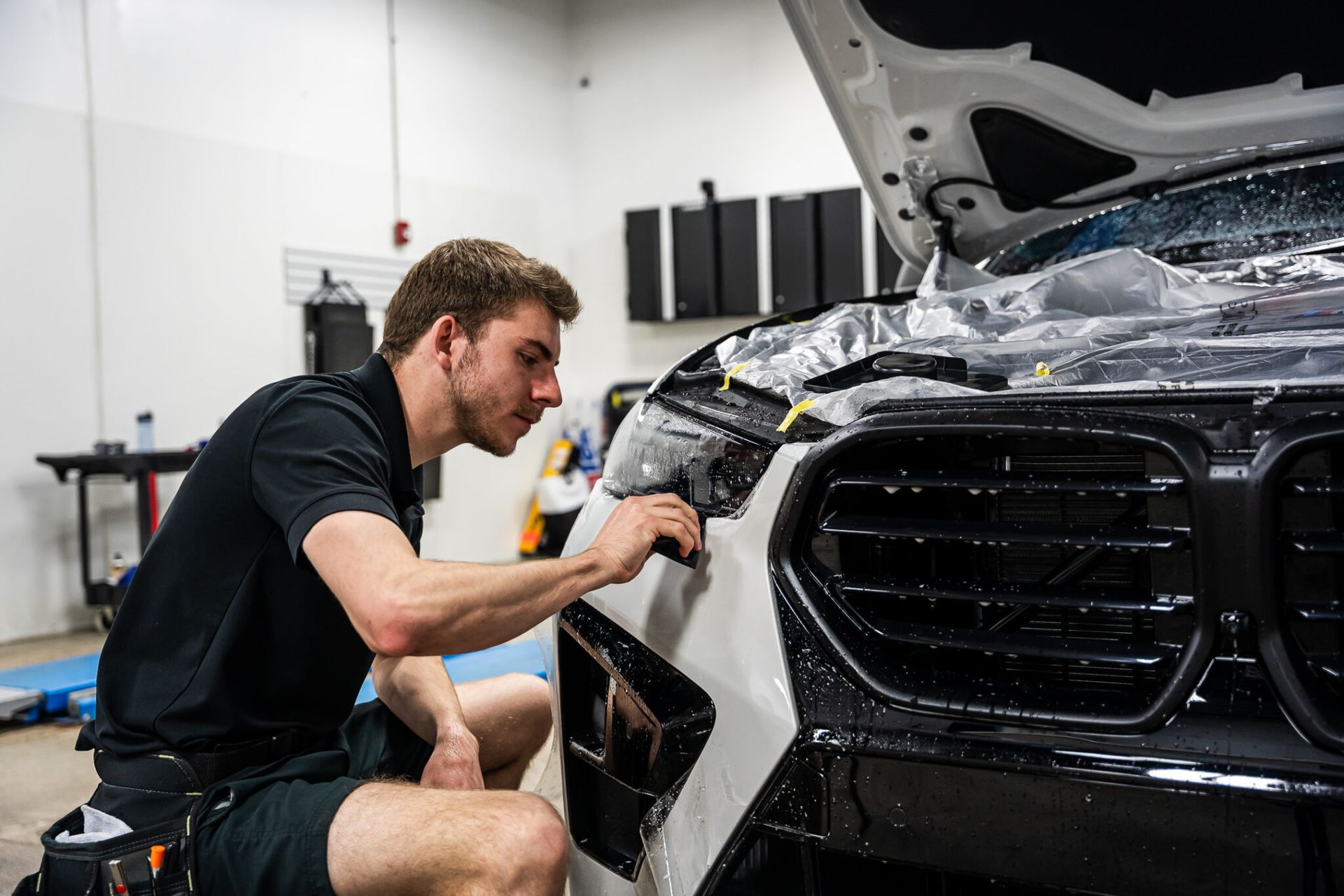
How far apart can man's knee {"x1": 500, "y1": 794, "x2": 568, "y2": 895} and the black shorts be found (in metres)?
0.25

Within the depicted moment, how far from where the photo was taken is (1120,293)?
5.76 ft

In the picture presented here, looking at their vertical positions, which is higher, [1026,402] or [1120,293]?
[1120,293]

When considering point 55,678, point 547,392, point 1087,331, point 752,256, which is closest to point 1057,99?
point 1087,331

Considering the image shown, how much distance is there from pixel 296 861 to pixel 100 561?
4.31 meters

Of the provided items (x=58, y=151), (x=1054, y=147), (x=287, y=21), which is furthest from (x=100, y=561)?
(x=1054, y=147)

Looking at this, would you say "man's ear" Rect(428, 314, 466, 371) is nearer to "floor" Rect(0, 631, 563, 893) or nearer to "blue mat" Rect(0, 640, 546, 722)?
"floor" Rect(0, 631, 563, 893)

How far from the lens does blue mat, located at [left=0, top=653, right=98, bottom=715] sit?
3344mm

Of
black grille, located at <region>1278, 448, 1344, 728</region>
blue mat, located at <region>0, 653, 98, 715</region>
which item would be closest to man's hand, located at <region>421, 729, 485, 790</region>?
black grille, located at <region>1278, 448, 1344, 728</region>

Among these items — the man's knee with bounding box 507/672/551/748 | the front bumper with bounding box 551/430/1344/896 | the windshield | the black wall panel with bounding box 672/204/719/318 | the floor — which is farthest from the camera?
the black wall panel with bounding box 672/204/719/318

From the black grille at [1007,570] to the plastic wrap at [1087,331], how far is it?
0.08m

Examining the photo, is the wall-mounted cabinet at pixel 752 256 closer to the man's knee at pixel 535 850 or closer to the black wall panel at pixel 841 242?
the black wall panel at pixel 841 242

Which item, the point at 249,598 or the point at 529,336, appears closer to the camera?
the point at 249,598

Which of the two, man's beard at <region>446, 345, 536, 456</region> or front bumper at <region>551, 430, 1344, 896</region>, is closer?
front bumper at <region>551, 430, 1344, 896</region>

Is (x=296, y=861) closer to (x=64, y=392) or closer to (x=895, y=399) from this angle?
(x=895, y=399)
